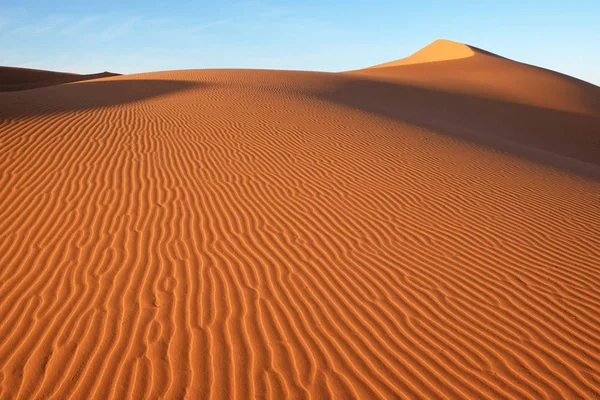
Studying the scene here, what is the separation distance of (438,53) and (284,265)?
45777mm

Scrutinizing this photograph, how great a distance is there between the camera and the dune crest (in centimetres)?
4272

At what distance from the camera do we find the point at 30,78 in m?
37.7

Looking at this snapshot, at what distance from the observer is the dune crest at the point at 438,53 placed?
42.7 m

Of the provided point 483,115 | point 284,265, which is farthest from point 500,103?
point 284,265

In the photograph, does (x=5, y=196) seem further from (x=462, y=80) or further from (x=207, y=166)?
(x=462, y=80)

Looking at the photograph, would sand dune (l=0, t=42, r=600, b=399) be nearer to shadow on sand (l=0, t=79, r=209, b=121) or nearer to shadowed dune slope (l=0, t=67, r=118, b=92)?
shadow on sand (l=0, t=79, r=209, b=121)

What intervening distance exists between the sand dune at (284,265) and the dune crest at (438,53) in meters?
33.1

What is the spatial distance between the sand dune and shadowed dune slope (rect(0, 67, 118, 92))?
84.3ft

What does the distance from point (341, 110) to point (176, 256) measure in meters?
10.8

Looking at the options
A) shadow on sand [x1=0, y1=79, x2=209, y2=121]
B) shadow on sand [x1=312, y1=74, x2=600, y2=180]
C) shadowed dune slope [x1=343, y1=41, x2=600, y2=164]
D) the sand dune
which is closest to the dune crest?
shadowed dune slope [x1=343, y1=41, x2=600, y2=164]

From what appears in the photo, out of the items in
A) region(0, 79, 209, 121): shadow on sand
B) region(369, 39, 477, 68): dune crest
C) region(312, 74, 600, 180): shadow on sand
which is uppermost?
region(369, 39, 477, 68): dune crest

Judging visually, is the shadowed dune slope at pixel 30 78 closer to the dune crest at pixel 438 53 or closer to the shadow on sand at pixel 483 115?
the shadow on sand at pixel 483 115

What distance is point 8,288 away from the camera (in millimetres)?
4926

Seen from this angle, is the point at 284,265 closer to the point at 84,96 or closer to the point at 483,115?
the point at 84,96
